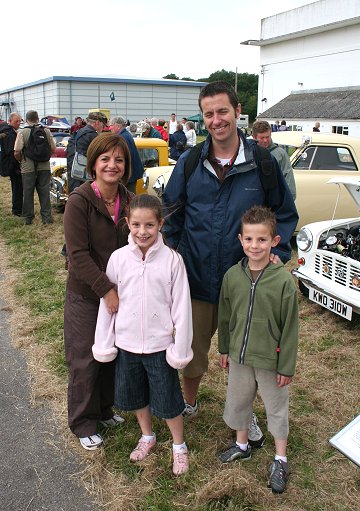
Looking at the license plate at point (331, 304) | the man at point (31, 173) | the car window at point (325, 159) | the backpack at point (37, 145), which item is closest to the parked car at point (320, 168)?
the car window at point (325, 159)

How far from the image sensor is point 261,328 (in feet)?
7.99

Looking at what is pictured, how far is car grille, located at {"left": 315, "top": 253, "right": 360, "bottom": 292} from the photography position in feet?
14.3

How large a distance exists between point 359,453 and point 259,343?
2.34ft

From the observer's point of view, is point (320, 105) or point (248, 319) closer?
point (248, 319)

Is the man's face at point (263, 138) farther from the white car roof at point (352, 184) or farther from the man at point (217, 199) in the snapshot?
the man at point (217, 199)

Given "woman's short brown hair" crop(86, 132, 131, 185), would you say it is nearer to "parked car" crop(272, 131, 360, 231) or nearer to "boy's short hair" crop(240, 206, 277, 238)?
"boy's short hair" crop(240, 206, 277, 238)

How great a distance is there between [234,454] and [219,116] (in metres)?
1.85

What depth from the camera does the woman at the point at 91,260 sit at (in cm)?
257

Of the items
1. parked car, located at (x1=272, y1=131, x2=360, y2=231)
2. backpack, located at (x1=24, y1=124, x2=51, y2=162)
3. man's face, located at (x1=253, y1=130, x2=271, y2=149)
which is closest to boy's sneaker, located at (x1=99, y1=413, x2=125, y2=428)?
man's face, located at (x1=253, y1=130, x2=271, y2=149)

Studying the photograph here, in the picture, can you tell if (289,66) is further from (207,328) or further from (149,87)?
(207,328)

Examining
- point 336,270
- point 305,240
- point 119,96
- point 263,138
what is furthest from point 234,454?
point 119,96

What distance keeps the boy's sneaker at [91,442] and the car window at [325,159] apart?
5.51 meters

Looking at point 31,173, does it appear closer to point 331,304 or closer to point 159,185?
point 159,185

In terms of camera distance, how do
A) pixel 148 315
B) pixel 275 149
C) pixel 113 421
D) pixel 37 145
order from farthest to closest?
pixel 37 145, pixel 275 149, pixel 113 421, pixel 148 315
